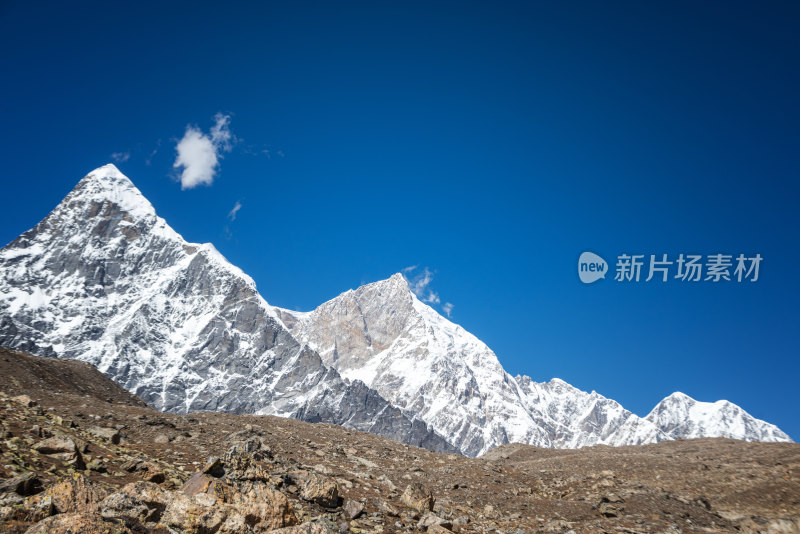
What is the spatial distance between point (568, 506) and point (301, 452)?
1133cm

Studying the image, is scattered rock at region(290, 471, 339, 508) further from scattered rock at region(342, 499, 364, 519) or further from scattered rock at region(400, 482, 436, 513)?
scattered rock at region(400, 482, 436, 513)

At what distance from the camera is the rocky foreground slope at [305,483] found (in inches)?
304

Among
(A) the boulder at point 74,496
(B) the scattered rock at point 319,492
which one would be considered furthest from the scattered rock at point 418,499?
(A) the boulder at point 74,496

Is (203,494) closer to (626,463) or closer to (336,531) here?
(336,531)

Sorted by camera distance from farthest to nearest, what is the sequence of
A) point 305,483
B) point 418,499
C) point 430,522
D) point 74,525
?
point 418,499, point 305,483, point 430,522, point 74,525

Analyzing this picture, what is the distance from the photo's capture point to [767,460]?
86.2ft

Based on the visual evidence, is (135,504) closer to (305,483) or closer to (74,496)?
(74,496)

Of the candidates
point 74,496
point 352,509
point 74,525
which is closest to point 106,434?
point 74,496

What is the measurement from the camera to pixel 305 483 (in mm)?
11602

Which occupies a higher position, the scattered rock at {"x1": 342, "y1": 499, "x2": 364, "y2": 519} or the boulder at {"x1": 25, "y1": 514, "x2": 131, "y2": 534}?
the scattered rock at {"x1": 342, "y1": 499, "x2": 364, "y2": 519}

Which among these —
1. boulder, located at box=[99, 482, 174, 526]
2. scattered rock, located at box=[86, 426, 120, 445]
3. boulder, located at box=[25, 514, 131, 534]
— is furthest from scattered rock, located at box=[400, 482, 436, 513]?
scattered rock, located at box=[86, 426, 120, 445]

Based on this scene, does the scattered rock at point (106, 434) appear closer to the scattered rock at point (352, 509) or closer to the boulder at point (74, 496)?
the boulder at point (74, 496)

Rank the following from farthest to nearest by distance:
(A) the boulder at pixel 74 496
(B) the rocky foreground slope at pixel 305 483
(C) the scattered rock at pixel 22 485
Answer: (B) the rocky foreground slope at pixel 305 483 < (C) the scattered rock at pixel 22 485 < (A) the boulder at pixel 74 496

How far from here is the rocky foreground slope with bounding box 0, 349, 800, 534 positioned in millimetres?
7727
